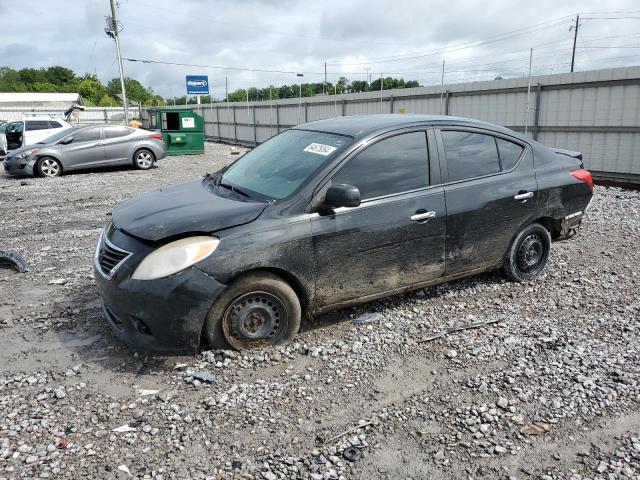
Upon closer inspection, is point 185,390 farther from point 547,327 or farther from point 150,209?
point 547,327

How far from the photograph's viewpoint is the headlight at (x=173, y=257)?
338 centimetres

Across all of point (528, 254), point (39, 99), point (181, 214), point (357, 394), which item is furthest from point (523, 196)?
point (39, 99)

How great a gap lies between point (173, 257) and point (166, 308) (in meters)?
0.35

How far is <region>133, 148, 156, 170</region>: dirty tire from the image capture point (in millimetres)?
16094

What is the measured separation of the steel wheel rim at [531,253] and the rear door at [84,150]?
13.7 m

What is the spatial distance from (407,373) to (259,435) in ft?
3.94

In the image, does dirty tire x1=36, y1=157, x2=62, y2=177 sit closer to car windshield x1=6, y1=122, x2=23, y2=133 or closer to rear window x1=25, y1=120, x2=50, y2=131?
rear window x1=25, y1=120, x2=50, y2=131

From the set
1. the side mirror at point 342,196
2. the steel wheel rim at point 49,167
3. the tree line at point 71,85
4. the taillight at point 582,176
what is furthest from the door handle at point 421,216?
the tree line at point 71,85

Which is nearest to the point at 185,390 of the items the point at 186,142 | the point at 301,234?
the point at 301,234

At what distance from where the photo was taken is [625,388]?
3330 millimetres

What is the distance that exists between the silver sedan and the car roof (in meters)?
12.3

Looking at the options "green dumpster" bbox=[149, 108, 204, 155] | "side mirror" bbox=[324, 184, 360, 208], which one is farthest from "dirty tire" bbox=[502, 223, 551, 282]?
"green dumpster" bbox=[149, 108, 204, 155]

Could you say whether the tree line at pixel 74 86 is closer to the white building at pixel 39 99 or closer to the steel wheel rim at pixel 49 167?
the white building at pixel 39 99

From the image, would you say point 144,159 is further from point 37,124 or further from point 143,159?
point 37,124
